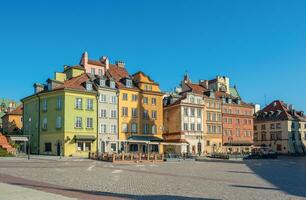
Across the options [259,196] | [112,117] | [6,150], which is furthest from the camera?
[112,117]

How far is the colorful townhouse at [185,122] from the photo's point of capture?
8019cm

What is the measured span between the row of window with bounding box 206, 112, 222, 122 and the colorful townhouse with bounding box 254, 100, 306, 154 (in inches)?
938

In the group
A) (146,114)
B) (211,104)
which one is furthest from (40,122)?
(211,104)

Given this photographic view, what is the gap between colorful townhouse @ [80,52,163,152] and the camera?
228ft

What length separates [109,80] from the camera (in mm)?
70250

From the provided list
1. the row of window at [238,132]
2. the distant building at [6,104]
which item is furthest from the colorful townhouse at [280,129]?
the distant building at [6,104]

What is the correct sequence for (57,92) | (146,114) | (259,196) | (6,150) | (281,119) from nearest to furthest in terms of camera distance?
(259,196) → (6,150) → (57,92) → (146,114) → (281,119)

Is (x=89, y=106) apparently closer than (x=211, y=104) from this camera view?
Yes

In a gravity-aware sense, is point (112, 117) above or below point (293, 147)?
above

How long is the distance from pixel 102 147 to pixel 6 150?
16.8 meters

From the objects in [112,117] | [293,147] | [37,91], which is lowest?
[293,147]

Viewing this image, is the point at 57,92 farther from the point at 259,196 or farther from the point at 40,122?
the point at 259,196

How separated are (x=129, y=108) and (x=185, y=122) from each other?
1409cm

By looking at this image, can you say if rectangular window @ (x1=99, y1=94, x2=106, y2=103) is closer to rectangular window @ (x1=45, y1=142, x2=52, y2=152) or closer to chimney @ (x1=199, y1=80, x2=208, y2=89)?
rectangular window @ (x1=45, y1=142, x2=52, y2=152)
